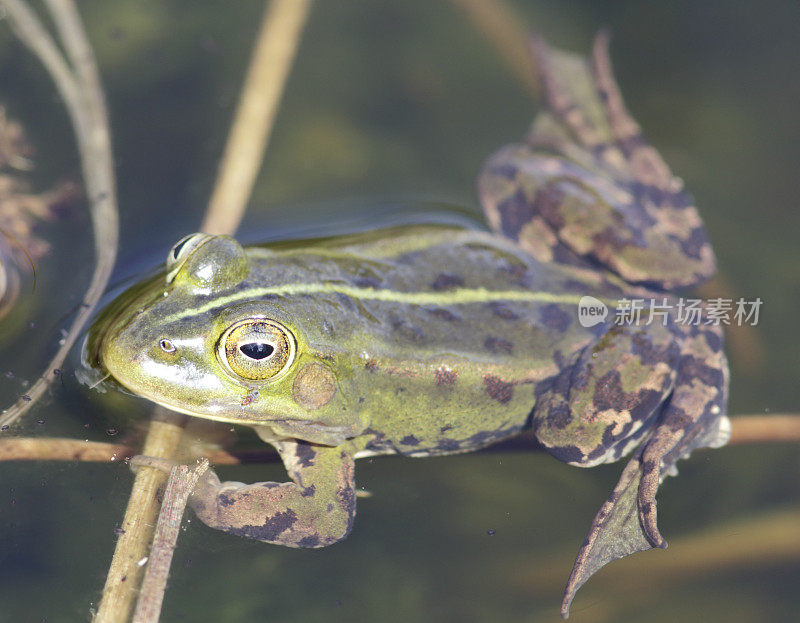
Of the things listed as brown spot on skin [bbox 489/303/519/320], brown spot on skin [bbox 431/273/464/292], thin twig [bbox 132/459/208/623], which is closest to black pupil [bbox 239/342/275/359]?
thin twig [bbox 132/459/208/623]

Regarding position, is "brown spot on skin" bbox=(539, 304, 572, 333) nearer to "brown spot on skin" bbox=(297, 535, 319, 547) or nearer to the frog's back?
the frog's back

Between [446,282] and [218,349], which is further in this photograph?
[446,282]

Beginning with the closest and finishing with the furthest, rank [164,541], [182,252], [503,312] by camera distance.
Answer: [164,541] < [182,252] < [503,312]

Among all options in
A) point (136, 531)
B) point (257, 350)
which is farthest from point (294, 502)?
point (257, 350)

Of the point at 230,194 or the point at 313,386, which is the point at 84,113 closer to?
the point at 230,194

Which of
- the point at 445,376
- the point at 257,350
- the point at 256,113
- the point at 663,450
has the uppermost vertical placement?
the point at 256,113

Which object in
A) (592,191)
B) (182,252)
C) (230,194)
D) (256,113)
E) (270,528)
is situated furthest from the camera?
(256,113)

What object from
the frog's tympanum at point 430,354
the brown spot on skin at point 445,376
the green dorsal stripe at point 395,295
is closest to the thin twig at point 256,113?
the frog's tympanum at point 430,354

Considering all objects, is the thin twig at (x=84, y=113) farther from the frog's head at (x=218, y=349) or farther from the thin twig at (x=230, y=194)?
the frog's head at (x=218, y=349)
